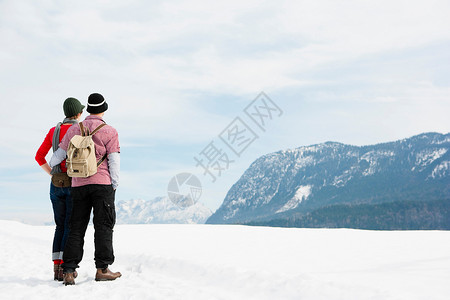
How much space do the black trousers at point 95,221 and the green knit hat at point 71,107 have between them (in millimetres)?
1339

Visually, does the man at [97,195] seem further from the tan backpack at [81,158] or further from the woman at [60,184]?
the woman at [60,184]

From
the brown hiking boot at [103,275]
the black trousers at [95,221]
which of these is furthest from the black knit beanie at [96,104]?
the brown hiking boot at [103,275]

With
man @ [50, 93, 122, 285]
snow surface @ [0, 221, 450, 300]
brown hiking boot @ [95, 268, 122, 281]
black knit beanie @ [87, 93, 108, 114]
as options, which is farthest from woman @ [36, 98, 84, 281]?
brown hiking boot @ [95, 268, 122, 281]

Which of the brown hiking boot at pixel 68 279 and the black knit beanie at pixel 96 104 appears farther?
the black knit beanie at pixel 96 104

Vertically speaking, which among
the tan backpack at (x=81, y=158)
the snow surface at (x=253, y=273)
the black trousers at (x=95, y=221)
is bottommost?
A: the snow surface at (x=253, y=273)

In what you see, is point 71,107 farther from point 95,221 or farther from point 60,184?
point 95,221

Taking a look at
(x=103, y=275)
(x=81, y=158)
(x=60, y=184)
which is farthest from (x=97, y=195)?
(x=103, y=275)

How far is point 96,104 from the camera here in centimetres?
697

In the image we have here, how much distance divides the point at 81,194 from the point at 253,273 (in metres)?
2.96

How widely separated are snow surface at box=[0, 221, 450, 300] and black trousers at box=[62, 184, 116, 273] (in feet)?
1.35

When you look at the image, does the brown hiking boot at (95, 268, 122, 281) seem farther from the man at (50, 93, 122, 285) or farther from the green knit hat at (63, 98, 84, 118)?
the green knit hat at (63, 98, 84, 118)

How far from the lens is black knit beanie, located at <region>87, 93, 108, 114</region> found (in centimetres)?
696

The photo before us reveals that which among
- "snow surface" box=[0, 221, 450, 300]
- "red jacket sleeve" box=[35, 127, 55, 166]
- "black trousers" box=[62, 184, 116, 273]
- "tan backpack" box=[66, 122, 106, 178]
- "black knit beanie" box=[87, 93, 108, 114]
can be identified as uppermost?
"black knit beanie" box=[87, 93, 108, 114]

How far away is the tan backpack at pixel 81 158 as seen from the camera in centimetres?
648
